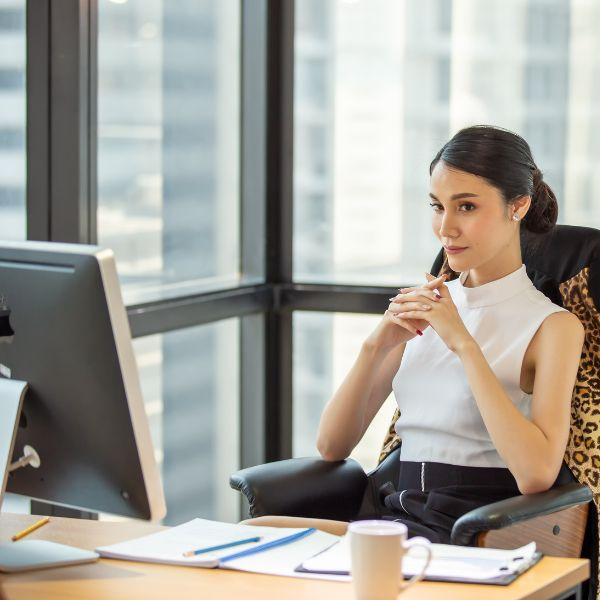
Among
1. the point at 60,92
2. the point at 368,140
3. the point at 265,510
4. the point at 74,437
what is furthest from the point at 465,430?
the point at 368,140

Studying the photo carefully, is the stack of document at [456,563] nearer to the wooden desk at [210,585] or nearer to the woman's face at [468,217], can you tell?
the wooden desk at [210,585]

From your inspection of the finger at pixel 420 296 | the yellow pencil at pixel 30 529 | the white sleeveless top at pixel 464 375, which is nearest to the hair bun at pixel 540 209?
the white sleeveless top at pixel 464 375

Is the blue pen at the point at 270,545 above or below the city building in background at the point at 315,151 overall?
below

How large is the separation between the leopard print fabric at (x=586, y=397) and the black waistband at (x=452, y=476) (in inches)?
6.9

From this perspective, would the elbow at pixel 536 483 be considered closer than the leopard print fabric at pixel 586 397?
Yes

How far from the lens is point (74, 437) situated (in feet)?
5.27

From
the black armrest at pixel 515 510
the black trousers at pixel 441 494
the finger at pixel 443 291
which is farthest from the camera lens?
the finger at pixel 443 291

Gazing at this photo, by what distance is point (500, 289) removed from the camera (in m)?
2.55

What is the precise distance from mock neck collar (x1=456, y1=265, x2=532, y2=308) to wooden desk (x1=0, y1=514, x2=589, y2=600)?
0.93m

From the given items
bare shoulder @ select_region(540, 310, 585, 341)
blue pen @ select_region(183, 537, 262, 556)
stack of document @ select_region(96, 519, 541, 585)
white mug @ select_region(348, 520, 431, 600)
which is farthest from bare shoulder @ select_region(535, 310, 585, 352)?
white mug @ select_region(348, 520, 431, 600)

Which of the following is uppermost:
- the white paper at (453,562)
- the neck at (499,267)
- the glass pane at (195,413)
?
the neck at (499,267)

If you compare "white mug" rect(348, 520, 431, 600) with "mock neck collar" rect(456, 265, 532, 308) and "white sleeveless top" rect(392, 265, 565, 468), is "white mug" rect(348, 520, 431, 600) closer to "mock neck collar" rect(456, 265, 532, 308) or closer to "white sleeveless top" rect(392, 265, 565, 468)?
"white sleeveless top" rect(392, 265, 565, 468)

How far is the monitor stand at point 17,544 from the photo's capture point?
163cm

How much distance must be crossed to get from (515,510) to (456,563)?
18.2 inches
